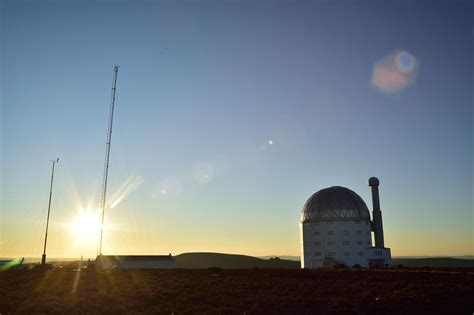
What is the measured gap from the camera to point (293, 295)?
95.3 feet

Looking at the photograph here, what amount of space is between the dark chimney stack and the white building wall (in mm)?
3517

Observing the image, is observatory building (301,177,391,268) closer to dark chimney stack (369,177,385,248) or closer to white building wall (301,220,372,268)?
white building wall (301,220,372,268)

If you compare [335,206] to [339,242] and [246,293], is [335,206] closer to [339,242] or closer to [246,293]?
[339,242]

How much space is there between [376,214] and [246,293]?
140ft

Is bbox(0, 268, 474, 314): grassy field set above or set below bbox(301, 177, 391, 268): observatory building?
below

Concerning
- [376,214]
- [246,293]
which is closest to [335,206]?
[376,214]

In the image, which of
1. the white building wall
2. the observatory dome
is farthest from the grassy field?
the observatory dome

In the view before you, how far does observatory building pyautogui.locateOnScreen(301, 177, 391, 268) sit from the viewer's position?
60.2 m

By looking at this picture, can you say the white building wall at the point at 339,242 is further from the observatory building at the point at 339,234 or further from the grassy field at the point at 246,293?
the grassy field at the point at 246,293

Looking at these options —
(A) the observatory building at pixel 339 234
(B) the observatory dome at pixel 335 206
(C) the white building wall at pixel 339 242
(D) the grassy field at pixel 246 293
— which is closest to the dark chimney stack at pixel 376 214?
(A) the observatory building at pixel 339 234

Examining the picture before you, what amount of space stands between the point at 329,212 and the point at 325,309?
37.6 m

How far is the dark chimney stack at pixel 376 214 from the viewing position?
6519 centimetres

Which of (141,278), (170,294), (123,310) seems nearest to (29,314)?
(123,310)

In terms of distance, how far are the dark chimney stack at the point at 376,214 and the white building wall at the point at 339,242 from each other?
3.52 metres
